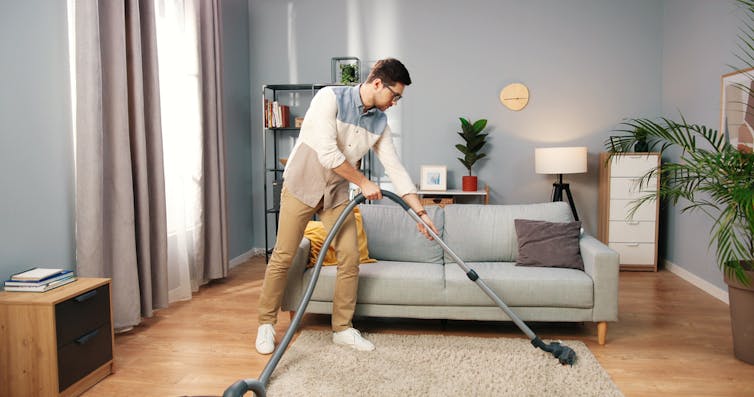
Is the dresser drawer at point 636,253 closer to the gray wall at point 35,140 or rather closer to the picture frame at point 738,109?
the picture frame at point 738,109

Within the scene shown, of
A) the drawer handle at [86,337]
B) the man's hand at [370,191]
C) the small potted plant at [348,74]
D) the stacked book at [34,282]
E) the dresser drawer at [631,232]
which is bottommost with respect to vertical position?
the drawer handle at [86,337]

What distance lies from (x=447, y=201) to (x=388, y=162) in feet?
7.19

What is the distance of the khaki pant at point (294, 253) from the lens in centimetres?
254

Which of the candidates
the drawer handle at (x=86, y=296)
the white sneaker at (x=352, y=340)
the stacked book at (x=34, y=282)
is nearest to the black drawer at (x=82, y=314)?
the drawer handle at (x=86, y=296)

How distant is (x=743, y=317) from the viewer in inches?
96.5

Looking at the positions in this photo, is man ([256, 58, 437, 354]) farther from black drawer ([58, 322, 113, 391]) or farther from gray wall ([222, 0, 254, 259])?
gray wall ([222, 0, 254, 259])

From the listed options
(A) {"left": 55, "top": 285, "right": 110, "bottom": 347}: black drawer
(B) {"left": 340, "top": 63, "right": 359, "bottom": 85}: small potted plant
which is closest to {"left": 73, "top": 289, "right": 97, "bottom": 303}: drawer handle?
(A) {"left": 55, "top": 285, "right": 110, "bottom": 347}: black drawer

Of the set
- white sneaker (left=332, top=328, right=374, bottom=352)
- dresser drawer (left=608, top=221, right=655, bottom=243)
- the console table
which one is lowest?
white sneaker (left=332, top=328, right=374, bottom=352)

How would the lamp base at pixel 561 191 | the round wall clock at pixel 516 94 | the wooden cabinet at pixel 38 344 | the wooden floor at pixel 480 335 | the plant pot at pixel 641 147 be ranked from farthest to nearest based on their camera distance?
the round wall clock at pixel 516 94 → the lamp base at pixel 561 191 → the plant pot at pixel 641 147 → the wooden floor at pixel 480 335 → the wooden cabinet at pixel 38 344

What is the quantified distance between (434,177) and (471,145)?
1.43 ft

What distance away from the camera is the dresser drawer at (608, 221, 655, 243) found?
4.44 metres

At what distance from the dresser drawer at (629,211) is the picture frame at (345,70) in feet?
8.00

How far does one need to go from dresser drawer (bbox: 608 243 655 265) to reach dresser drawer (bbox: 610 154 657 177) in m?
0.58

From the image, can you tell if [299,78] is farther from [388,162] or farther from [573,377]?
[573,377]
